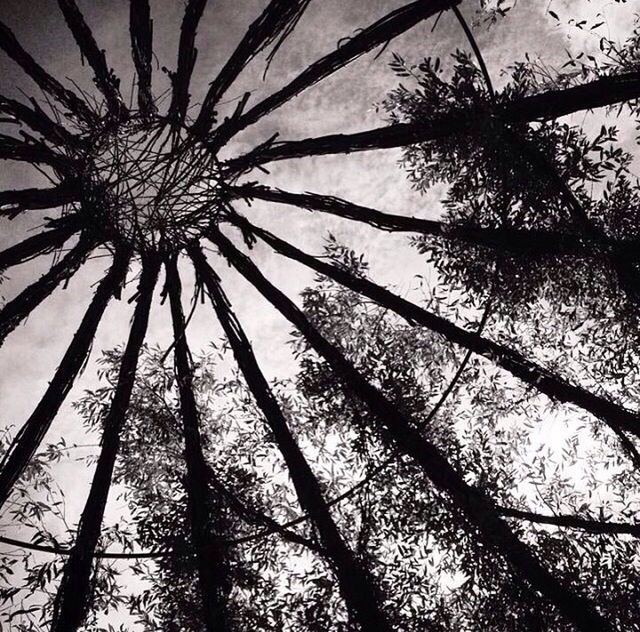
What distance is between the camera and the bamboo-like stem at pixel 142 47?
5191mm

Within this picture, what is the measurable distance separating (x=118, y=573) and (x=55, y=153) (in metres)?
5.05

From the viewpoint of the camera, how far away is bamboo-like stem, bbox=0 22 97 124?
5258 millimetres

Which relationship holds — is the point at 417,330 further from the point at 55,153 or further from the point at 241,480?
the point at 55,153

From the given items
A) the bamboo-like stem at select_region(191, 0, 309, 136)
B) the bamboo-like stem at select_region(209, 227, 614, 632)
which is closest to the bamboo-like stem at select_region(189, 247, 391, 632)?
the bamboo-like stem at select_region(209, 227, 614, 632)

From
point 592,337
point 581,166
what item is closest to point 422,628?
→ point 592,337

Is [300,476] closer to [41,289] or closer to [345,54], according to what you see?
[41,289]

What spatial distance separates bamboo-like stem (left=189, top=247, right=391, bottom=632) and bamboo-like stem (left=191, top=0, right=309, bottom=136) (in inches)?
67.2

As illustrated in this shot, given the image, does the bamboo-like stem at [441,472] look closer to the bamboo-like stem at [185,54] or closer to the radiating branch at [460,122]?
the radiating branch at [460,122]

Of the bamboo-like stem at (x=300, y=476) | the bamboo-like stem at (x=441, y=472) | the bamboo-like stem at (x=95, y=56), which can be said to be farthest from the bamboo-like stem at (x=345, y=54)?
the bamboo-like stem at (x=300, y=476)

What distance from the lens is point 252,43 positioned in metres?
4.85

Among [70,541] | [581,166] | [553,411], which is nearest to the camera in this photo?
[581,166]

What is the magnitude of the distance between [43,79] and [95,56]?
64 centimetres

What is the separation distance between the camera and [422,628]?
579 centimetres

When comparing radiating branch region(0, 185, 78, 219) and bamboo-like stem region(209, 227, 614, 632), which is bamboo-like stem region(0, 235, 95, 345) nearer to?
Answer: radiating branch region(0, 185, 78, 219)
